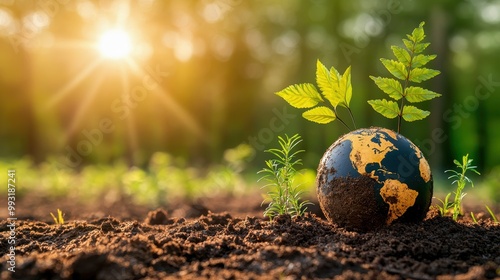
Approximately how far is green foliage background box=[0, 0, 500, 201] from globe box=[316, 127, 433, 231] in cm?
1548

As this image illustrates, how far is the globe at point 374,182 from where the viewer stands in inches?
156

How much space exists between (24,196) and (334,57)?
47.0 ft

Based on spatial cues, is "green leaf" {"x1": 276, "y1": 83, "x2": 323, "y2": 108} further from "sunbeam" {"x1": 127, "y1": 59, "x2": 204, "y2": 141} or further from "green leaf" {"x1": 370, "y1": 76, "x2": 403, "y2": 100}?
"sunbeam" {"x1": 127, "y1": 59, "x2": 204, "y2": 141}

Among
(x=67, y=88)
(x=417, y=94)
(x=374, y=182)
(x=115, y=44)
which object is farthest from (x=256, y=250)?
(x=67, y=88)

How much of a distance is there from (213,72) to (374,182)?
69.6 feet

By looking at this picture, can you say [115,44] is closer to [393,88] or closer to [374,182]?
[393,88]

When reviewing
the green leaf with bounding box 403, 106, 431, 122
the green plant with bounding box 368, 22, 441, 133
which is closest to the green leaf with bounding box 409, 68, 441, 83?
the green plant with bounding box 368, 22, 441, 133

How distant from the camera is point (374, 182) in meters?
3.97

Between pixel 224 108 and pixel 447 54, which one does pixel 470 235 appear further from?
pixel 224 108

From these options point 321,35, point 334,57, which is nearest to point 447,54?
point 334,57

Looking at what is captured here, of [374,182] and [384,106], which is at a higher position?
[384,106]

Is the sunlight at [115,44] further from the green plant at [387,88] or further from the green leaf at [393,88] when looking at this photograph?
the green leaf at [393,88]

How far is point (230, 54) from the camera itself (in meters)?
25.0

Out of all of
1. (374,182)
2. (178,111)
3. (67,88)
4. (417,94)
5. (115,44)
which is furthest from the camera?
(178,111)
